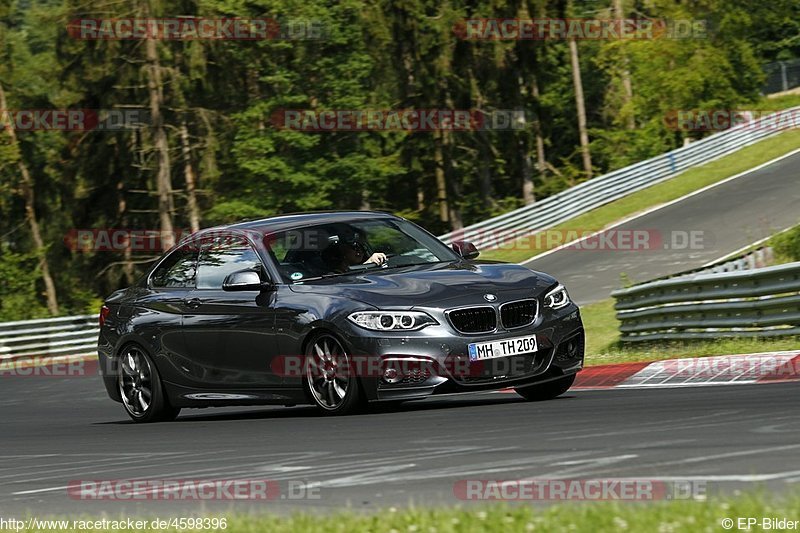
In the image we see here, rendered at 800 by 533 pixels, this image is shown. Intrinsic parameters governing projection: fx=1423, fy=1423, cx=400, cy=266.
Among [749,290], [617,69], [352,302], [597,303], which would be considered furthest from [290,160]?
[352,302]

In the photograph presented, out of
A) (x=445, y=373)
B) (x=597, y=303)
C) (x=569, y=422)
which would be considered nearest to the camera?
(x=569, y=422)

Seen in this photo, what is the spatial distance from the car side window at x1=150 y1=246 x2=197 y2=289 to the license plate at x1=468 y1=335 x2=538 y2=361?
3.10 metres

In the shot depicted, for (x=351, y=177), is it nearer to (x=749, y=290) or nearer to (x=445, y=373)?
(x=749, y=290)

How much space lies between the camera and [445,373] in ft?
33.8

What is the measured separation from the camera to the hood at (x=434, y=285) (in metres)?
10.5

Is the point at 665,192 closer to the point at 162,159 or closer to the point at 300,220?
the point at 162,159

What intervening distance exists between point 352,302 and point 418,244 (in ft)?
5.10

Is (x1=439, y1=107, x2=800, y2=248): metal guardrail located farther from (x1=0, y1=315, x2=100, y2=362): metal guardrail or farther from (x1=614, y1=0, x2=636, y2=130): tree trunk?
(x1=614, y1=0, x2=636, y2=130): tree trunk

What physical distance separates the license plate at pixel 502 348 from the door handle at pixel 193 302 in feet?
9.24

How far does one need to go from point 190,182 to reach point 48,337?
783 inches

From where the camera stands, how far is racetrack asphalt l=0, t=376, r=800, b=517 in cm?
676

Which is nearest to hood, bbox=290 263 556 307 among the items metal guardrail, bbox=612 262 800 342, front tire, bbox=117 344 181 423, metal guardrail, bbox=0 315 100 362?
front tire, bbox=117 344 181 423

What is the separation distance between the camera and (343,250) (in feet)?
37.7

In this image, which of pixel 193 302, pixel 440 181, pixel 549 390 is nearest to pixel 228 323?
pixel 193 302
